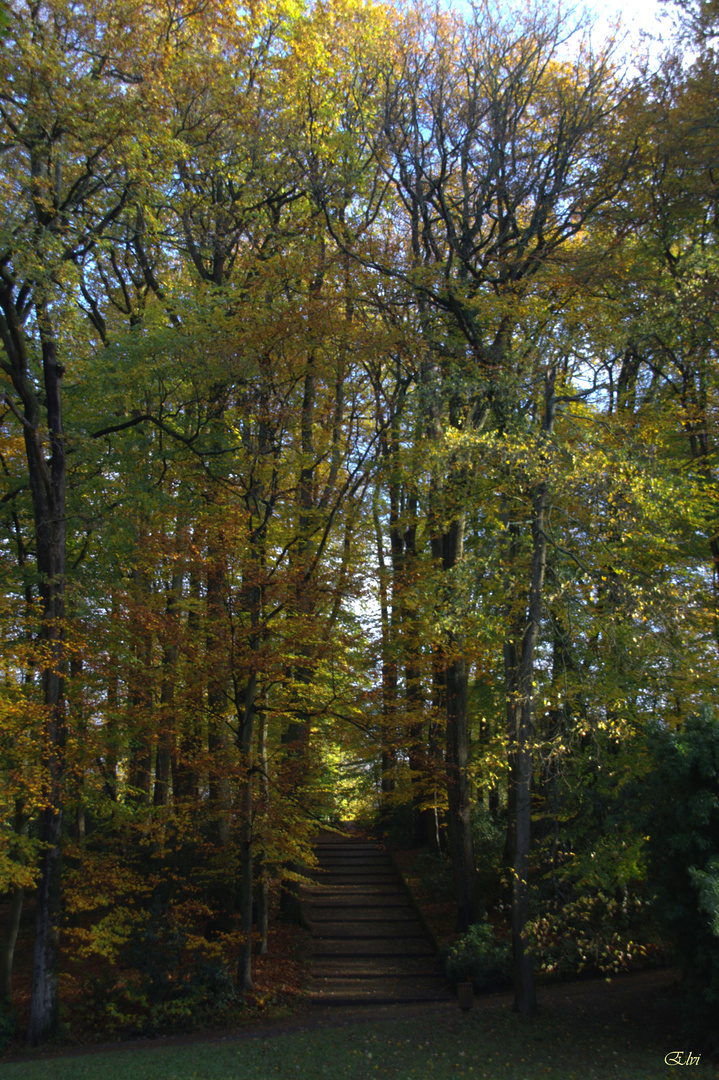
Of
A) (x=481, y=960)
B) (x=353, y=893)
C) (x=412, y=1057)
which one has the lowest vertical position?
(x=353, y=893)

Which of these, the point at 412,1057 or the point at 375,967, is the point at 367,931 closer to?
the point at 375,967

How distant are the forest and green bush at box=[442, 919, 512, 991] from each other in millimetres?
147

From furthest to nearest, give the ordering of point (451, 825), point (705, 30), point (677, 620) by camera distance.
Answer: point (451, 825), point (705, 30), point (677, 620)

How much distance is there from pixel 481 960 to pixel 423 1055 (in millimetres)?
3200

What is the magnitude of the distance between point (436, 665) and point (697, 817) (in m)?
6.31

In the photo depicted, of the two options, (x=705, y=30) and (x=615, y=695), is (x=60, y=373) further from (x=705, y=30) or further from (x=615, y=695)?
(x=705, y=30)

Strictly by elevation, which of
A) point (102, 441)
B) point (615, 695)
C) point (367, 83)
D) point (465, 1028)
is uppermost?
point (367, 83)

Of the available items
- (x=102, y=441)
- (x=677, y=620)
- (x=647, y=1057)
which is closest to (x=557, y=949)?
(x=647, y=1057)

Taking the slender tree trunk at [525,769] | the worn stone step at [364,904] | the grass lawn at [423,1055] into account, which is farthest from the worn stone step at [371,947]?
the slender tree trunk at [525,769]

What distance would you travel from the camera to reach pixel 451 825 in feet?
41.7

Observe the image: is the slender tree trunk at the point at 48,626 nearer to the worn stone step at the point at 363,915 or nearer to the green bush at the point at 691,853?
the worn stone step at the point at 363,915

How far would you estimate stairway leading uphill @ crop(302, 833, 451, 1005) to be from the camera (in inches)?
468

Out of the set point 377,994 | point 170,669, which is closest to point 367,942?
point 377,994

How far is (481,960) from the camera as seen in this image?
11.3 meters
